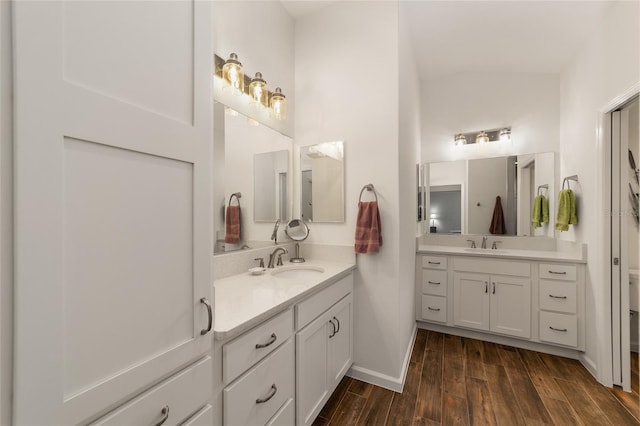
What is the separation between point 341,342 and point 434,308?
143 cm

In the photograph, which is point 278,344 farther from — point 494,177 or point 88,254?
point 494,177

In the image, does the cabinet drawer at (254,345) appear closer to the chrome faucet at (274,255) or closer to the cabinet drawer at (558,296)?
the chrome faucet at (274,255)

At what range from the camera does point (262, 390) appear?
1.08 m

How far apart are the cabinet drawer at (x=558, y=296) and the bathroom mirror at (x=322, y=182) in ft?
6.36

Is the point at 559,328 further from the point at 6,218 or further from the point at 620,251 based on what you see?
the point at 6,218

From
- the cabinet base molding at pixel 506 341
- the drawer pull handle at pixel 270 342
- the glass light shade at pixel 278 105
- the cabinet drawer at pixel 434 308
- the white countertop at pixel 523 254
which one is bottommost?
the cabinet base molding at pixel 506 341

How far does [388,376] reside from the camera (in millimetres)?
1893

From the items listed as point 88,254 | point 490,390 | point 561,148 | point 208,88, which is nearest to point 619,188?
point 561,148

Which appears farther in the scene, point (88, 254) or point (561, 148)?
point (561, 148)

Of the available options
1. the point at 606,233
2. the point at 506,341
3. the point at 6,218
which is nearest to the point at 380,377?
the point at 506,341

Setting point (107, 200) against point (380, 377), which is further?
point (380, 377)

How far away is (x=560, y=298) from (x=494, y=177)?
1.32 meters

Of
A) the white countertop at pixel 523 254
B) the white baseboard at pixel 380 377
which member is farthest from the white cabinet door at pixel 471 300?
the white baseboard at pixel 380 377

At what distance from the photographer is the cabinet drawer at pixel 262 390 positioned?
0.94 metres
